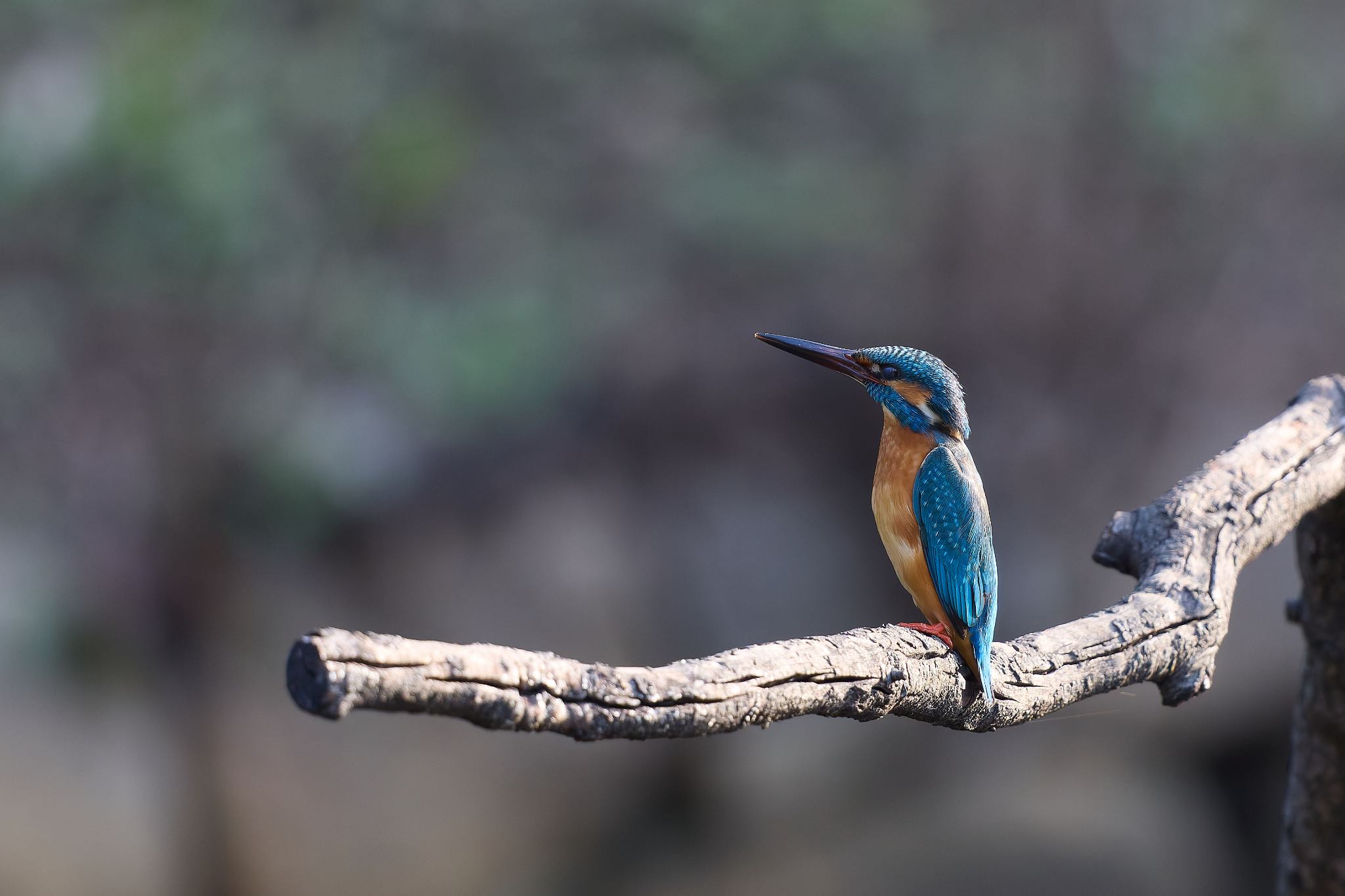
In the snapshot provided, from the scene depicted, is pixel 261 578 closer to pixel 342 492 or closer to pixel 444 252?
pixel 342 492

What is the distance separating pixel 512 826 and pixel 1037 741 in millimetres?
2047

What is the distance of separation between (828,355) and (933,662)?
41 cm

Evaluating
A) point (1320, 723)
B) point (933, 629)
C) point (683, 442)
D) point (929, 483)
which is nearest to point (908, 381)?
point (929, 483)

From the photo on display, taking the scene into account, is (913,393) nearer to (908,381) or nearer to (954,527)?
(908,381)

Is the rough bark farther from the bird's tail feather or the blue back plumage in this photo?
the bird's tail feather

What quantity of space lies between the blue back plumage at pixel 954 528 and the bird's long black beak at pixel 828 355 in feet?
0.44

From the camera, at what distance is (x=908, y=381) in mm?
1594

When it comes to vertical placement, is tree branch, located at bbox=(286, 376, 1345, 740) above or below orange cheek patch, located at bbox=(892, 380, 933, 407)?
below

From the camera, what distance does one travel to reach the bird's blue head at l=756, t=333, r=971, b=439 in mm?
1563

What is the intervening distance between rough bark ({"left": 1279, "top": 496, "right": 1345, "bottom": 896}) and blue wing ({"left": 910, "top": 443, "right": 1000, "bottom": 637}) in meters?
0.89

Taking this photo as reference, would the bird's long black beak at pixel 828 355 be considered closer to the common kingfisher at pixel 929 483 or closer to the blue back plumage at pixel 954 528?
the common kingfisher at pixel 929 483

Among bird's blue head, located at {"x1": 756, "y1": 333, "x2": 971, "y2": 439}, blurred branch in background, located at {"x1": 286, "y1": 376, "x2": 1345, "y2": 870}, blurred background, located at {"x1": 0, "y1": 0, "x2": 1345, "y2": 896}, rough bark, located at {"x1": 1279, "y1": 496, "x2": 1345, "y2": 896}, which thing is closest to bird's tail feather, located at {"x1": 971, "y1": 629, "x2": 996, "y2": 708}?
blurred branch in background, located at {"x1": 286, "y1": 376, "x2": 1345, "y2": 870}

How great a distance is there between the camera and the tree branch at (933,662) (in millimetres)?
890

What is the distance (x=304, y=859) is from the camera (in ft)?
16.1
